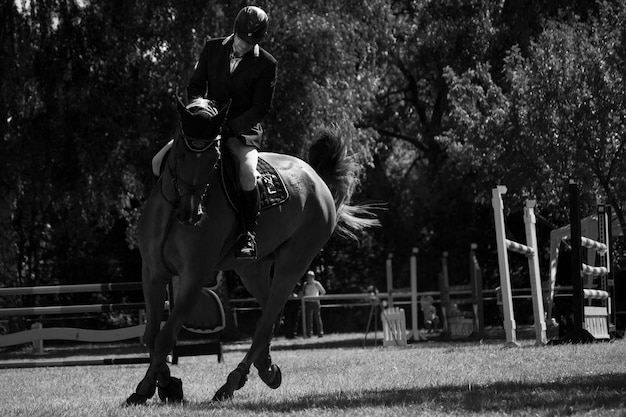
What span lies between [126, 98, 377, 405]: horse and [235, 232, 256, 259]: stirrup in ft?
0.20

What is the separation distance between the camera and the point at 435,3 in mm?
31062

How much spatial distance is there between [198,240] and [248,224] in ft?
2.27

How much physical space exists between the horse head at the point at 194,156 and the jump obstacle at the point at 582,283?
22.9 feet

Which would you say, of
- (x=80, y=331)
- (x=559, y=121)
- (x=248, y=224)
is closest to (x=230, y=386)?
(x=248, y=224)

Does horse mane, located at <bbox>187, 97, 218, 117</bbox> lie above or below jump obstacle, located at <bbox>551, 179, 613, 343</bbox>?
above

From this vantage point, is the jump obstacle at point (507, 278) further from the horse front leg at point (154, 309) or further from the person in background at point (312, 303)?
the person in background at point (312, 303)

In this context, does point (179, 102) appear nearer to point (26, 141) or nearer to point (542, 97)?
point (542, 97)

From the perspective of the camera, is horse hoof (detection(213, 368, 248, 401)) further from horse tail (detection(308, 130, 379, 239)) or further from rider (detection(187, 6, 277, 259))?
horse tail (detection(308, 130, 379, 239))

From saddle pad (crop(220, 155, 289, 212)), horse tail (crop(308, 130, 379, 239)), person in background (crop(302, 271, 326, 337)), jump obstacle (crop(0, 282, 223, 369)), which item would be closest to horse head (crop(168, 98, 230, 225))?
saddle pad (crop(220, 155, 289, 212))

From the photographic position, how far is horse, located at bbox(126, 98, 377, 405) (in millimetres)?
7285

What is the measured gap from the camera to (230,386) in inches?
300

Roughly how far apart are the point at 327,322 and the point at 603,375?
26735 millimetres

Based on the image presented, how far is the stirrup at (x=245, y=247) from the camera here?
8.01 metres

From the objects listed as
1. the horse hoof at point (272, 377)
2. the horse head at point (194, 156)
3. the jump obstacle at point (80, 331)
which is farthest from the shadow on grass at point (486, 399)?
the jump obstacle at point (80, 331)
